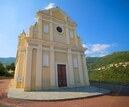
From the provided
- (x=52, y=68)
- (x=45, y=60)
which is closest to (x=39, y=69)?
(x=45, y=60)

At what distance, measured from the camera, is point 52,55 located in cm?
1292

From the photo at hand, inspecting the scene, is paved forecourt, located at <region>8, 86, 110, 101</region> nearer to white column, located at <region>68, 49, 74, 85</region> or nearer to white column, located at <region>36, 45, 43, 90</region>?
white column, located at <region>36, 45, 43, 90</region>

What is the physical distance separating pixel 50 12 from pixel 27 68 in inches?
326

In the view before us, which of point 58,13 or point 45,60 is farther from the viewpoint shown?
point 58,13

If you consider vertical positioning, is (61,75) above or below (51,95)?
above

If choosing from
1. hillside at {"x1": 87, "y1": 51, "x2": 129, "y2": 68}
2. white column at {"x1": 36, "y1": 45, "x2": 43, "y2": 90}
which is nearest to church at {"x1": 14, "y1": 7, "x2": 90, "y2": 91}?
white column at {"x1": 36, "y1": 45, "x2": 43, "y2": 90}

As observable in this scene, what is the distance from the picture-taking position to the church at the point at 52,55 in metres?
11.5

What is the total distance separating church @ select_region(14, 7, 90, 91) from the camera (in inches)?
451

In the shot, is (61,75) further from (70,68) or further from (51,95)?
(51,95)

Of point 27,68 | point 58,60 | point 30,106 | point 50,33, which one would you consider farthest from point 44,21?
point 30,106

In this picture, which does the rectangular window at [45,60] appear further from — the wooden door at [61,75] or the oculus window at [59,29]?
the oculus window at [59,29]

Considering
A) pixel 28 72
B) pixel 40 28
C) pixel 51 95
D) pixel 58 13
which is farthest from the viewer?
pixel 58 13

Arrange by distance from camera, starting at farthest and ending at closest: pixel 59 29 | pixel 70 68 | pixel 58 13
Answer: pixel 58 13, pixel 59 29, pixel 70 68

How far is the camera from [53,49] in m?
13.2
